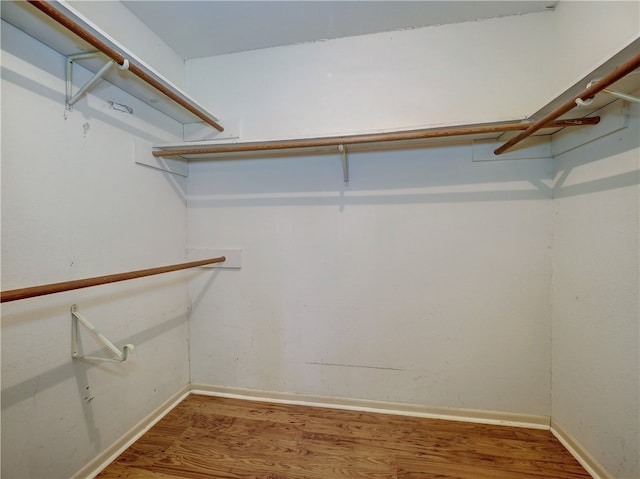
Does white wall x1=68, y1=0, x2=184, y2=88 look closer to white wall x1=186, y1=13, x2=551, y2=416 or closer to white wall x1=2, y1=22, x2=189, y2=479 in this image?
white wall x1=186, y1=13, x2=551, y2=416

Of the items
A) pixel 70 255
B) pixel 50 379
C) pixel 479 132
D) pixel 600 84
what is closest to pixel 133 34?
pixel 70 255

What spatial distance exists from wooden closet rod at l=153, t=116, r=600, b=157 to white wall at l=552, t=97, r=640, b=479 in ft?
0.80

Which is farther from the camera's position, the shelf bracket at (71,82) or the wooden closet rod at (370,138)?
the wooden closet rod at (370,138)

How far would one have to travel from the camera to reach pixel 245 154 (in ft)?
5.49

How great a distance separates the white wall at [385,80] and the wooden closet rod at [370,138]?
8 cm

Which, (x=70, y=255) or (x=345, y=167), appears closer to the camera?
(x=70, y=255)

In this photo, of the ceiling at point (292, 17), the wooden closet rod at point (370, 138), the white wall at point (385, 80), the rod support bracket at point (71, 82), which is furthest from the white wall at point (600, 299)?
the rod support bracket at point (71, 82)

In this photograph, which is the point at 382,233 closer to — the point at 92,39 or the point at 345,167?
the point at 345,167

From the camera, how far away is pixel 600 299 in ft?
3.73

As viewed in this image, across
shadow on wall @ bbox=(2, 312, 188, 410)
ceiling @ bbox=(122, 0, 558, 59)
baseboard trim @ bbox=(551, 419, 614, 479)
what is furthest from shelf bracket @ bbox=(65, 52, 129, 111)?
baseboard trim @ bbox=(551, 419, 614, 479)

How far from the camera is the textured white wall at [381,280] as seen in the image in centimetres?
146

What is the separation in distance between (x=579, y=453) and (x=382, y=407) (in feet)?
3.04

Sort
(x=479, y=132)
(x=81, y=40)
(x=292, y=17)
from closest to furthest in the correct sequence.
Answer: (x=81, y=40) < (x=479, y=132) < (x=292, y=17)

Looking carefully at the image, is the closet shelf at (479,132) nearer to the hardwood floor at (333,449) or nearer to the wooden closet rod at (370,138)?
the wooden closet rod at (370,138)
